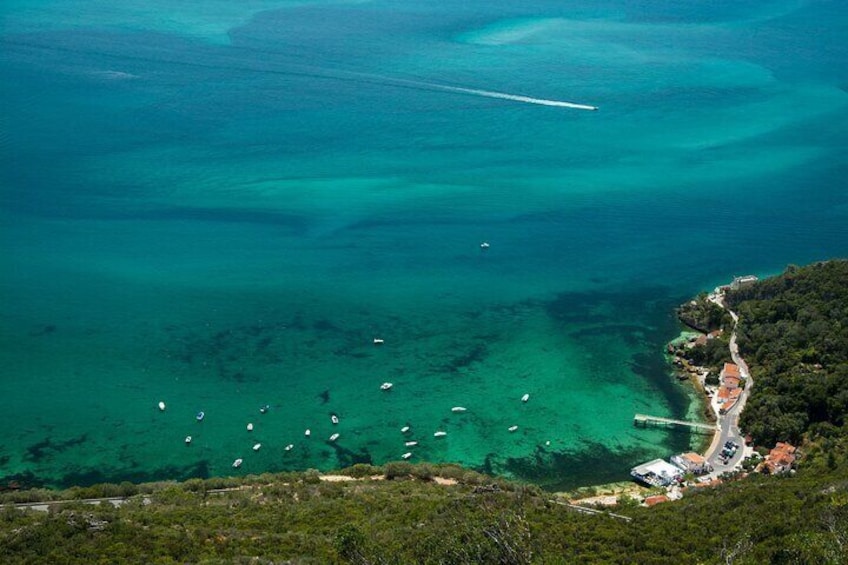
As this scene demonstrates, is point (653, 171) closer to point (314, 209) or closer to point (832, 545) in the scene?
point (314, 209)

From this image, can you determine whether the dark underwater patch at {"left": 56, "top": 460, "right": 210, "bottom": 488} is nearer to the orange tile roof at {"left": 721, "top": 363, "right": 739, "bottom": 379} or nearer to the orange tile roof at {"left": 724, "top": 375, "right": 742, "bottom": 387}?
the orange tile roof at {"left": 724, "top": 375, "right": 742, "bottom": 387}

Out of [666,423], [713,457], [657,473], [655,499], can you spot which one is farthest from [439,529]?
[666,423]

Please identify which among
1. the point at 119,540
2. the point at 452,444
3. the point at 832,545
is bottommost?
the point at 452,444

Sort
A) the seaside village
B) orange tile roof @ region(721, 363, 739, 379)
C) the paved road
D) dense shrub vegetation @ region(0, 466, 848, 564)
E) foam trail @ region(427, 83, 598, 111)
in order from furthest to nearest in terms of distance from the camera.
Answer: foam trail @ region(427, 83, 598, 111) → orange tile roof @ region(721, 363, 739, 379) → the paved road → the seaside village → dense shrub vegetation @ region(0, 466, 848, 564)

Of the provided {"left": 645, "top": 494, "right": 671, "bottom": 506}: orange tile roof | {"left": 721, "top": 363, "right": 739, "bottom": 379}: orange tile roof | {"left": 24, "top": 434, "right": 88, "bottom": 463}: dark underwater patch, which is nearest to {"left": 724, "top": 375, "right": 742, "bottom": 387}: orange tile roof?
{"left": 721, "top": 363, "right": 739, "bottom": 379}: orange tile roof

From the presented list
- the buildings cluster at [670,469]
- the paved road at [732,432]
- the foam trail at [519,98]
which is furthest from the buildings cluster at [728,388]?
the foam trail at [519,98]

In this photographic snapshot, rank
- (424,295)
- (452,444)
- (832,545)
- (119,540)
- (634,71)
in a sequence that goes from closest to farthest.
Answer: (832,545) → (119,540) → (452,444) → (424,295) → (634,71)

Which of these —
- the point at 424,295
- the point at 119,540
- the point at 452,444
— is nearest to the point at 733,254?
the point at 424,295
